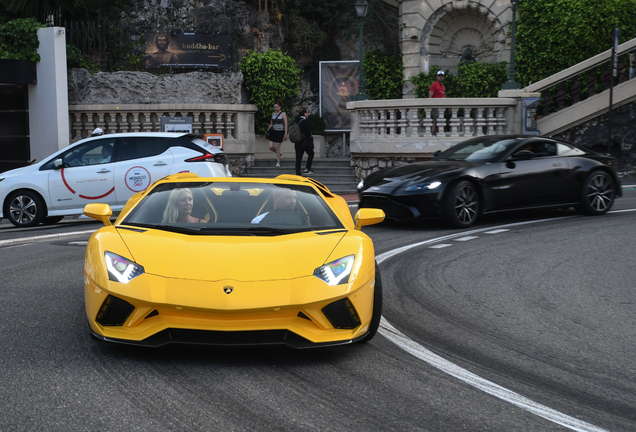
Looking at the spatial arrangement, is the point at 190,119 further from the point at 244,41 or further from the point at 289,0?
the point at 289,0

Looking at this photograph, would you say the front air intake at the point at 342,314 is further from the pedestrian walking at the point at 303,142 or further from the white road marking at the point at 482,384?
the pedestrian walking at the point at 303,142

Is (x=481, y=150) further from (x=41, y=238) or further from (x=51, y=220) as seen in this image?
(x=51, y=220)

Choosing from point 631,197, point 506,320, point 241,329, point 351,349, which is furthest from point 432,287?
point 631,197

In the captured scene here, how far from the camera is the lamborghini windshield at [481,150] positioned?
39.0ft

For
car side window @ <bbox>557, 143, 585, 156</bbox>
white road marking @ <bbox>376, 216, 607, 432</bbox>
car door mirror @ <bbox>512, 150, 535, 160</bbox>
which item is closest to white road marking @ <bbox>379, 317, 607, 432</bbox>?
white road marking @ <bbox>376, 216, 607, 432</bbox>

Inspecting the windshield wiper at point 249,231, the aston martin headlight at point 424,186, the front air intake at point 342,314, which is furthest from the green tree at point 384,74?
the front air intake at point 342,314

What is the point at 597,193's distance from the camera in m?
12.6

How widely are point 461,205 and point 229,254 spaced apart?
7.16m

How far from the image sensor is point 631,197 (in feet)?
51.8

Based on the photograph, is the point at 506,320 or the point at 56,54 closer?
the point at 506,320

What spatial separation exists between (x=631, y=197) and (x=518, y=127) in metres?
3.93

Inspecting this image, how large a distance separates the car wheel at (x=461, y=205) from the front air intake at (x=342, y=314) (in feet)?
22.1

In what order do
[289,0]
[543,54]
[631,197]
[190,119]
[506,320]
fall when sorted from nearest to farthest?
[506,320] < [631,197] < [190,119] < [543,54] < [289,0]

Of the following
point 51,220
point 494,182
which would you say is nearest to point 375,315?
point 494,182
